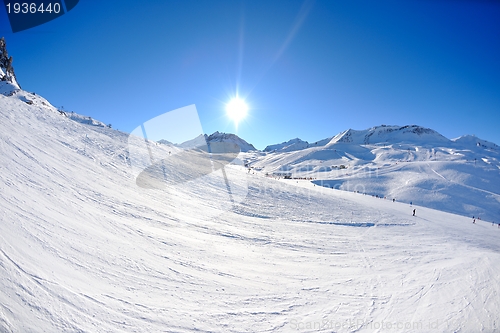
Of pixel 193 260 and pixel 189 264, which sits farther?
pixel 193 260

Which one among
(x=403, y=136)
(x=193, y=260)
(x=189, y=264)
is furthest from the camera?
(x=403, y=136)

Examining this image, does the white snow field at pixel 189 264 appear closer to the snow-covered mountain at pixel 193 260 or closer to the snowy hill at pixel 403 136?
the snow-covered mountain at pixel 193 260

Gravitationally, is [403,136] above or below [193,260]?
above

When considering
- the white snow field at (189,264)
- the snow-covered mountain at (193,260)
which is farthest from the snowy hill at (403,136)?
the white snow field at (189,264)

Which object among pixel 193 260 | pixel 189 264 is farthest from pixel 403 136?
pixel 189 264

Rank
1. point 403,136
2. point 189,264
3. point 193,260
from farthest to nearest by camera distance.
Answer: point 403,136 → point 193,260 → point 189,264

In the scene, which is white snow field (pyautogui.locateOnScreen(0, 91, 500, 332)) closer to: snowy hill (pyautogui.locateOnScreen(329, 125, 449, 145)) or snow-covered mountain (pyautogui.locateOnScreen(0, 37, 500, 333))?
snow-covered mountain (pyautogui.locateOnScreen(0, 37, 500, 333))

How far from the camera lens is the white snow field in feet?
17.6

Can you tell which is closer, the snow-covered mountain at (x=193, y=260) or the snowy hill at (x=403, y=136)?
the snow-covered mountain at (x=193, y=260)

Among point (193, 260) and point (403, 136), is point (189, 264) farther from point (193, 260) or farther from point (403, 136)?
point (403, 136)

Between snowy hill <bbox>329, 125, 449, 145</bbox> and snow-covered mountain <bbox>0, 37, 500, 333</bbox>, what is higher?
snowy hill <bbox>329, 125, 449, 145</bbox>

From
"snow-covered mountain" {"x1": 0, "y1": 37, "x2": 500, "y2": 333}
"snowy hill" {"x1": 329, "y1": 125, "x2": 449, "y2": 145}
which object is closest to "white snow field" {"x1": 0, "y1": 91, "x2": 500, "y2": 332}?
"snow-covered mountain" {"x1": 0, "y1": 37, "x2": 500, "y2": 333}

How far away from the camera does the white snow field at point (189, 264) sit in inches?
211

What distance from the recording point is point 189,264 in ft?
27.9
